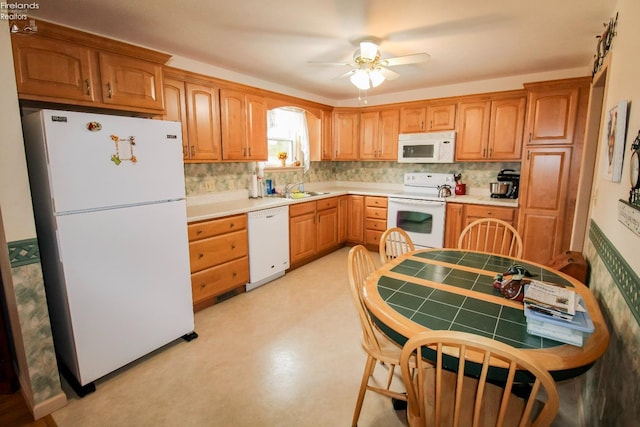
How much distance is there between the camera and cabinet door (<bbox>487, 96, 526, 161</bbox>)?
144 inches

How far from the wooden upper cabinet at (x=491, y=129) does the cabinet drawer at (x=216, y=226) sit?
9.45 feet

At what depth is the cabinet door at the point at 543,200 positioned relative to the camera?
326 cm

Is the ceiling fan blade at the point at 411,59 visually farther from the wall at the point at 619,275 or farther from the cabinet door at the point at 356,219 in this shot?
the cabinet door at the point at 356,219

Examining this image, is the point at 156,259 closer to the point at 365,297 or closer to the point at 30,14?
the point at 365,297

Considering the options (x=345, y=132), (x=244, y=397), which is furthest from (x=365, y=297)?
(x=345, y=132)

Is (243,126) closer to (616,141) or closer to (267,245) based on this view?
(267,245)

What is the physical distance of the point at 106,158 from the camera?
6.22 ft

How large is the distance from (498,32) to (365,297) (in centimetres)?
231

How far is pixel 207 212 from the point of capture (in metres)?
3.00

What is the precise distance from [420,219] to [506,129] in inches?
57.6

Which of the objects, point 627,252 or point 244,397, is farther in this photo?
point 244,397

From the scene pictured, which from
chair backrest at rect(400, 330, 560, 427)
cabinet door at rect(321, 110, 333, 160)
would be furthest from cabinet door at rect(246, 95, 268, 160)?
chair backrest at rect(400, 330, 560, 427)

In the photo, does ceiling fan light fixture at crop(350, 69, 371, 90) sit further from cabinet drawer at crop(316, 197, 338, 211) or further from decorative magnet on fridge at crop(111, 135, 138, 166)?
cabinet drawer at crop(316, 197, 338, 211)

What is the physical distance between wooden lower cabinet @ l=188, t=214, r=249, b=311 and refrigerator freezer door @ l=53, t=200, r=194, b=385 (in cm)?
35
